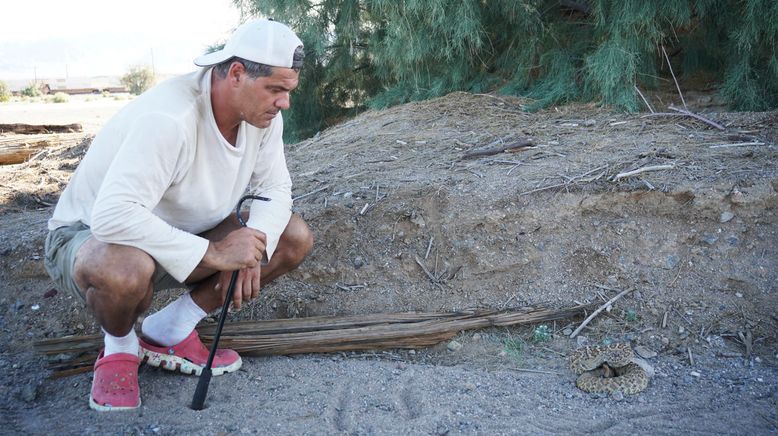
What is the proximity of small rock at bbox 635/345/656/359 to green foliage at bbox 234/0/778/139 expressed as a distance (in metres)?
2.35

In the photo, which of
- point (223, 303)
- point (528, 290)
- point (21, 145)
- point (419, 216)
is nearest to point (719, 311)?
point (528, 290)

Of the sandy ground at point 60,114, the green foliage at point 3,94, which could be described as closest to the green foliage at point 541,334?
the sandy ground at point 60,114

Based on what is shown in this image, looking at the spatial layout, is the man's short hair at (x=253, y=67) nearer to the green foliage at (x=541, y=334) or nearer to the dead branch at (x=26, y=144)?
the green foliage at (x=541, y=334)

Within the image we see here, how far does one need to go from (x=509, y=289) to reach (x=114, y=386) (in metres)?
2.08

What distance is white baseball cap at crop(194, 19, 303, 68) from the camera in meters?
2.67

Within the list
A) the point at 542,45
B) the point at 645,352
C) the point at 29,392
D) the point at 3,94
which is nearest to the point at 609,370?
the point at 645,352

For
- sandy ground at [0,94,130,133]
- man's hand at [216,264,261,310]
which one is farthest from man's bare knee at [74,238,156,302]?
sandy ground at [0,94,130,133]

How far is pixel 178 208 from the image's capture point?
9.37 feet

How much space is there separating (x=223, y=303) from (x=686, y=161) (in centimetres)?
280

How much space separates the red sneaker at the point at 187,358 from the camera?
305 centimetres

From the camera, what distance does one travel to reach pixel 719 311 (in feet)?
11.7

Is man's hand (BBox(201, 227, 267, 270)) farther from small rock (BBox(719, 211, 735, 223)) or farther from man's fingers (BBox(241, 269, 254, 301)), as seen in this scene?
small rock (BBox(719, 211, 735, 223))

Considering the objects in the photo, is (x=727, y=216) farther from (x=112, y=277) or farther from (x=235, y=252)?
(x=112, y=277)

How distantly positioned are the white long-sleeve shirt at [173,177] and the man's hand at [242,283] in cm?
17
